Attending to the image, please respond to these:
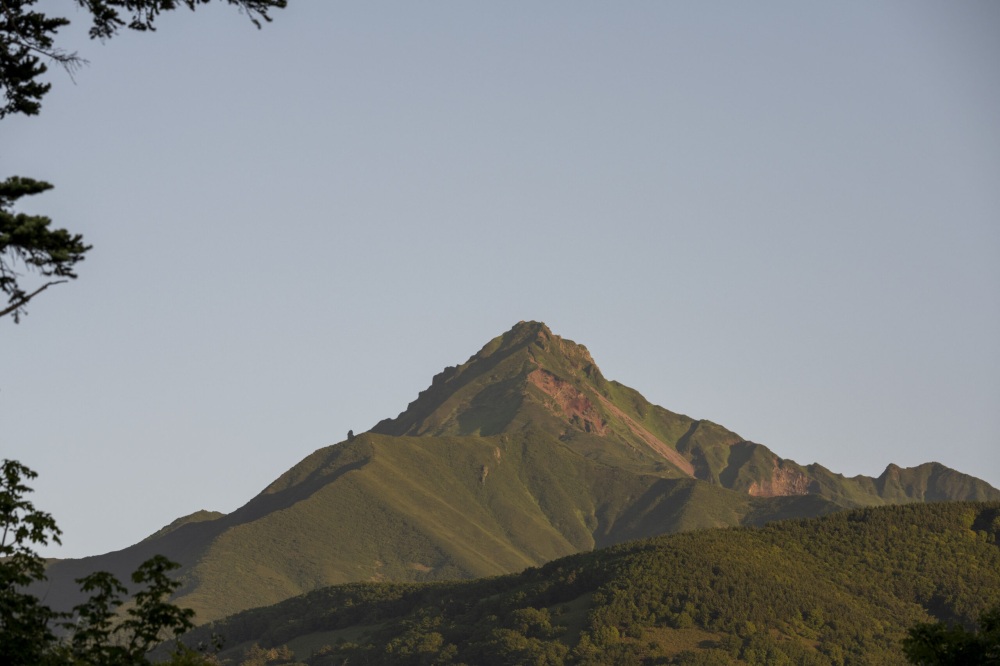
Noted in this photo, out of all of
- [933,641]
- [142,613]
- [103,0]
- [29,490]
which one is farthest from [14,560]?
[933,641]

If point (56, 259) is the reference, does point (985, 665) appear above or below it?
below

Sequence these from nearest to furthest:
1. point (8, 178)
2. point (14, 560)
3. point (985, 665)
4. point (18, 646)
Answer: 1. point (8, 178)
2. point (18, 646)
3. point (14, 560)
4. point (985, 665)

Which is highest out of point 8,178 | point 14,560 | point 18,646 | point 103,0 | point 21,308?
point 103,0

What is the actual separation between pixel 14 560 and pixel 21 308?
1109 cm

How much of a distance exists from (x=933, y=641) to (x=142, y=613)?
94.4ft

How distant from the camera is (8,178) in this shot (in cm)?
3475

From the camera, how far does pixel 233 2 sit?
40312 mm

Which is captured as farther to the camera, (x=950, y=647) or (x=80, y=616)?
(x=950, y=647)

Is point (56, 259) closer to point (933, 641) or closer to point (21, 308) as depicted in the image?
point (21, 308)

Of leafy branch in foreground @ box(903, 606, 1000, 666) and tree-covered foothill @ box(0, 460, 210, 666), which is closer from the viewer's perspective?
tree-covered foothill @ box(0, 460, 210, 666)

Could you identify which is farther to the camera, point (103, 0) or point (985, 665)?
point (985, 665)

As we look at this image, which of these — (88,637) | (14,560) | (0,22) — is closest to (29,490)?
(14,560)

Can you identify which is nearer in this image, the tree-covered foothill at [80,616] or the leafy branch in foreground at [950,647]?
the tree-covered foothill at [80,616]

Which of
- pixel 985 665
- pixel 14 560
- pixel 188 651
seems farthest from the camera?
pixel 985 665
